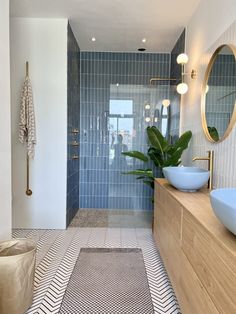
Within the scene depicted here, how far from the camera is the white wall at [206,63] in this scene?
197cm

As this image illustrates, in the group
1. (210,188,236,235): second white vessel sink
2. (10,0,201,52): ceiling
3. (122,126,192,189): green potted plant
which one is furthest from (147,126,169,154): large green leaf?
(210,188,236,235): second white vessel sink

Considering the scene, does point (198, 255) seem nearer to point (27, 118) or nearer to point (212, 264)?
point (212, 264)

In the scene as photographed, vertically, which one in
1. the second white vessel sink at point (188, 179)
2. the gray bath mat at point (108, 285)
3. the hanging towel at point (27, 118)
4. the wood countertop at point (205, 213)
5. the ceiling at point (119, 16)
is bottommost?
the gray bath mat at point (108, 285)

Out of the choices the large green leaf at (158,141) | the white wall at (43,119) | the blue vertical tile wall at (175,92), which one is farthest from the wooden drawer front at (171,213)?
the blue vertical tile wall at (175,92)

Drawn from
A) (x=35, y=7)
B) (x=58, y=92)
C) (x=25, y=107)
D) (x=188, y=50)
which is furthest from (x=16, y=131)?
(x=188, y=50)

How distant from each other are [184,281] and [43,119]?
262cm

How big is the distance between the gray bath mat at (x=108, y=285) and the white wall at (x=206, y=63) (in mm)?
1083

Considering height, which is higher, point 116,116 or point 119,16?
point 119,16

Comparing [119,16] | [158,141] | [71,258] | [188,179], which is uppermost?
[119,16]

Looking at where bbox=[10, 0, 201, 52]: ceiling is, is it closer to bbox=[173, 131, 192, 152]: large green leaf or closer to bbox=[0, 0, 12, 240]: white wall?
bbox=[0, 0, 12, 240]: white wall

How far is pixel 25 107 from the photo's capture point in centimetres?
325

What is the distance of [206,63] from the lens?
2.57m

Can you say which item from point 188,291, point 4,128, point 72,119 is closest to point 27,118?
point 72,119

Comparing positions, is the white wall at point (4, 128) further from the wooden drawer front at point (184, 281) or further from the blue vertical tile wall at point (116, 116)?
the blue vertical tile wall at point (116, 116)
